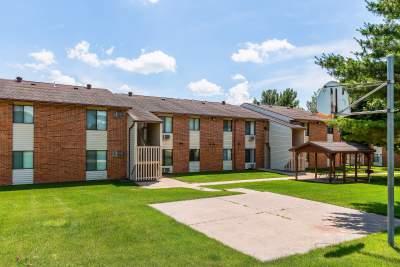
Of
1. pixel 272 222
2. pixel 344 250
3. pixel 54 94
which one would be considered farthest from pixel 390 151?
pixel 54 94

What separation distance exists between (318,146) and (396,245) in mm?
15559

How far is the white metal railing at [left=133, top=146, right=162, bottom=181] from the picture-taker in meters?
21.6

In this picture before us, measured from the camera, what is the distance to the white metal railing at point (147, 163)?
851 inches

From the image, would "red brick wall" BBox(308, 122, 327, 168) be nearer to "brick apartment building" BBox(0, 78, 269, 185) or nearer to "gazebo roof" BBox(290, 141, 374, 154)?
"gazebo roof" BBox(290, 141, 374, 154)

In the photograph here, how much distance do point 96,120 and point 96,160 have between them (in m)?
2.85

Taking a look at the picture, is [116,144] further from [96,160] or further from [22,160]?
[22,160]

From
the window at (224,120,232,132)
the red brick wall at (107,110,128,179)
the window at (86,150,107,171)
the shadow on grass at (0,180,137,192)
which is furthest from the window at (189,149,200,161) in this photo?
the window at (86,150,107,171)

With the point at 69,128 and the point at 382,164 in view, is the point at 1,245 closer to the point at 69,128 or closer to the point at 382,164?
the point at 69,128

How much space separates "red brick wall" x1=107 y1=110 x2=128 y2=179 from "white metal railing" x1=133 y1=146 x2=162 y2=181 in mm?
1792

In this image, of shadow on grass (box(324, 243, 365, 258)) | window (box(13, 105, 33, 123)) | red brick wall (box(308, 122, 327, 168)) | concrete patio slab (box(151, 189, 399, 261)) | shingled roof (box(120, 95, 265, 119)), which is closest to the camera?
shadow on grass (box(324, 243, 365, 258))

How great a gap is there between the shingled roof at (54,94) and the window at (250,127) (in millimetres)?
12989

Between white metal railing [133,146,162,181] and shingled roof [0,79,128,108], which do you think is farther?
white metal railing [133,146,162,181]

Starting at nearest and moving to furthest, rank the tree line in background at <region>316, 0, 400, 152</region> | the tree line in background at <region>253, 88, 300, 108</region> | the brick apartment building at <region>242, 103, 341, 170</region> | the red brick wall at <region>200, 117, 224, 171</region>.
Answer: the tree line in background at <region>316, 0, 400, 152</region> → the red brick wall at <region>200, 117, 224, 171</region> → the brick apartment building at <region>242, 103, 341, 170</region> → the tree line in background at <region>253, 88, 300, 108</region>

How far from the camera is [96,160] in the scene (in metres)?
22.1
